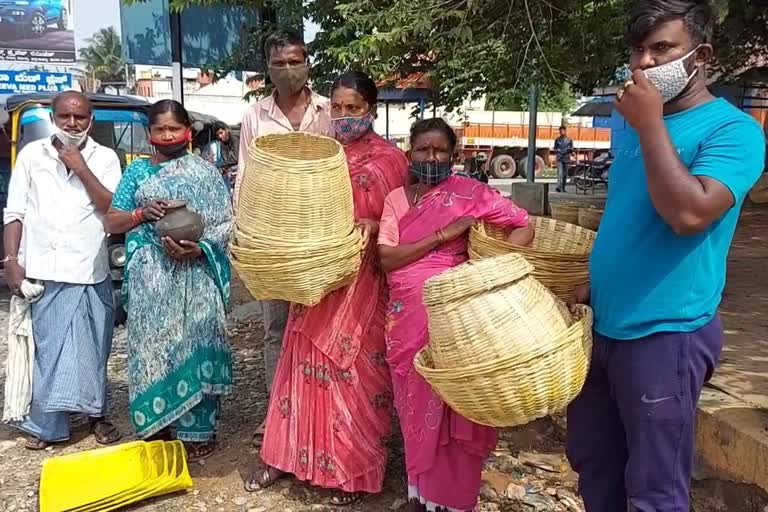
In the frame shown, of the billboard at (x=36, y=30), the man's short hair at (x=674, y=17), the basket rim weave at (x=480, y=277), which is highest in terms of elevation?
the billboard at (x=36, y=30)

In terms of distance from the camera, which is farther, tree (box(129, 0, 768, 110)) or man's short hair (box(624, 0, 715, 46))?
tree (box(129, 0, 768, 110))

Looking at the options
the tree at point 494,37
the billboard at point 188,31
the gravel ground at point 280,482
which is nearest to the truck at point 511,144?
the billboard at point 188,31

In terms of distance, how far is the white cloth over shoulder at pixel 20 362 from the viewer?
11.8ft

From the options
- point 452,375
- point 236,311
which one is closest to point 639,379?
point 452,375

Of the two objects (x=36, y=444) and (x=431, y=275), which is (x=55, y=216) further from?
(x=431, y=275)

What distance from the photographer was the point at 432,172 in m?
2.65

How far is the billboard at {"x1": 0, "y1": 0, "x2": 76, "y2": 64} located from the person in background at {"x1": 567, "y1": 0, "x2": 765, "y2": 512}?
80.1ft

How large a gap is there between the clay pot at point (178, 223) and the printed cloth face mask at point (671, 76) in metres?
2.06

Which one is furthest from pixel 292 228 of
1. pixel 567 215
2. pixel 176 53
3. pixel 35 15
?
pixel 35 15

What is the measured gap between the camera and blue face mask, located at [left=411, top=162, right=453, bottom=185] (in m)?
2.65

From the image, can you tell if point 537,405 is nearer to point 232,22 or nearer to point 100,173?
point 100,173

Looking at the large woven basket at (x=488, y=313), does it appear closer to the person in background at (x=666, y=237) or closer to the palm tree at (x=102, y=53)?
the person in background at (x=666, y=237)

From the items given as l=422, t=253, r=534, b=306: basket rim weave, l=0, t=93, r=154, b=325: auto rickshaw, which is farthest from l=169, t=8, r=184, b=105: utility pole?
l=422, t=253, r=534, b=306: basket rim weave

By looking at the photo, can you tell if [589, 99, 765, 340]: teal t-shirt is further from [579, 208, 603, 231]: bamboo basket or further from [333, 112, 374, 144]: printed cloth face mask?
[579, 208, 603, 231]: bamboo basket
